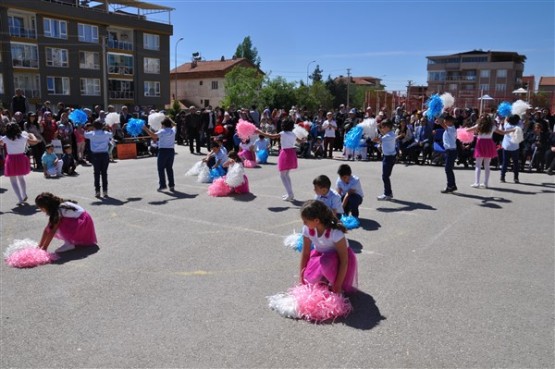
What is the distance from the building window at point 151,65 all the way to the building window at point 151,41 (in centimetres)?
134

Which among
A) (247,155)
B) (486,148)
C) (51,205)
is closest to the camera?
(51,205)

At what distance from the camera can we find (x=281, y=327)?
4.36 metres

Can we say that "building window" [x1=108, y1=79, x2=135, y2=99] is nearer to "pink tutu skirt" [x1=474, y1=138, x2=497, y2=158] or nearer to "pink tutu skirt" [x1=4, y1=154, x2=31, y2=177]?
"pink tutu skirt" [x1=4, y1=154, x2=31, y2=177]

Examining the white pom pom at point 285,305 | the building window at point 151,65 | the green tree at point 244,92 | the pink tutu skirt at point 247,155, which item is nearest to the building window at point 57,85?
the building window at point 151,65

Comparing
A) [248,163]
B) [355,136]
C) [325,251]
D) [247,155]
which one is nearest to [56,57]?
[247,155]

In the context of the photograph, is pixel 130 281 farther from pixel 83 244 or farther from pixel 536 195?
pixel 536 195

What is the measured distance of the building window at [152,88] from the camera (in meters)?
52.7

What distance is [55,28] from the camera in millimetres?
43219

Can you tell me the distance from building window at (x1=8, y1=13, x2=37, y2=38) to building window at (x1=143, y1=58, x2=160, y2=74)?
41.3 ft

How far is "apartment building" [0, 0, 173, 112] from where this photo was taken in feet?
132

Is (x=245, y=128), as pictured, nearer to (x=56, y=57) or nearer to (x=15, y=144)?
(x=15, y=144)

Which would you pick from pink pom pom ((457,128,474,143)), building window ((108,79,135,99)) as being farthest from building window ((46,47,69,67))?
pink pom pom ((457,128,474,143))

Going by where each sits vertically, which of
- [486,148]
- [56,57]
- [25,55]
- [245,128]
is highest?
[56,57]

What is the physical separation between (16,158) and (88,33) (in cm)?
4126
